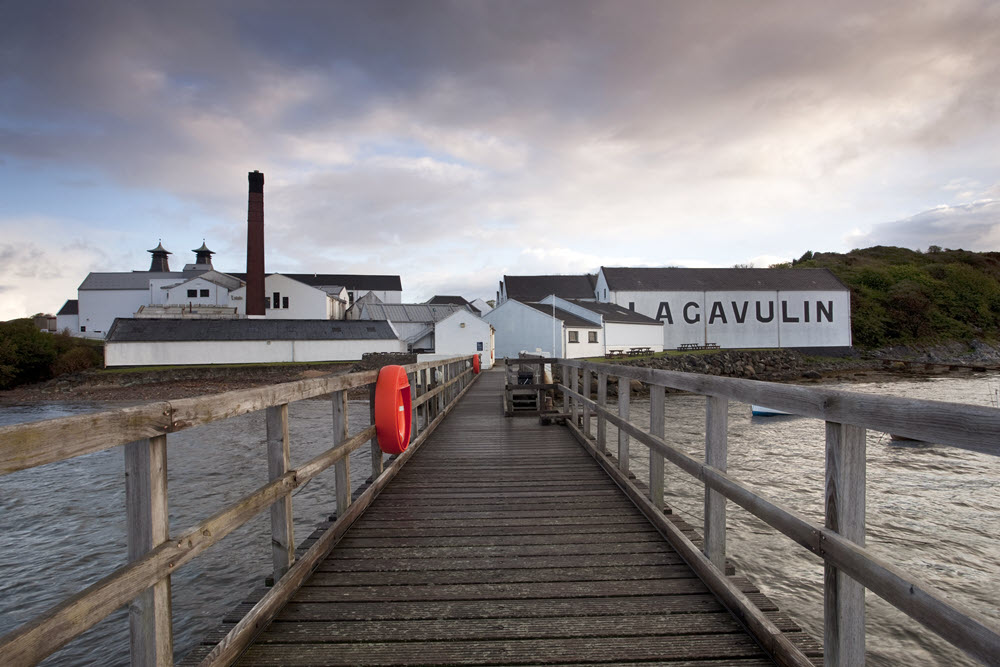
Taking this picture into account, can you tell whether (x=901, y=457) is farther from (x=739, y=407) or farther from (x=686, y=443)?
(x=739, y=407)

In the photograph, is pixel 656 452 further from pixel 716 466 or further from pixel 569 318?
pixel 569 318

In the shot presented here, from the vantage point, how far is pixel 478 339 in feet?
131

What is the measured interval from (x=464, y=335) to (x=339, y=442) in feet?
116

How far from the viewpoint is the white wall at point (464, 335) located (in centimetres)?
A: 3981

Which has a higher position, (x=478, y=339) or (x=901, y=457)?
(x=478, y=339)

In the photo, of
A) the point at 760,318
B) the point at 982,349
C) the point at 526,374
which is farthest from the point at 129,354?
the point at 982,349

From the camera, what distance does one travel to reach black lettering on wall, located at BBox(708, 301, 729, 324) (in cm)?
5684

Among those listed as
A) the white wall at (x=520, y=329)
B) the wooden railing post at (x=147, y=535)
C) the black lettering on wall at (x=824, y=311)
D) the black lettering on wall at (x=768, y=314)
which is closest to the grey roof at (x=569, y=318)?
the white wall at (x=520, y=329)

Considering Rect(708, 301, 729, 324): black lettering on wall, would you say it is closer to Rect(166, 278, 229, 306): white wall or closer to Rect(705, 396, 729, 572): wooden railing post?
Rect(166, 278, 229, 306): white wall

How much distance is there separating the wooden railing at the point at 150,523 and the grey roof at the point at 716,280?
5469cm

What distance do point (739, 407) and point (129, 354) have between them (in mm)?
41705

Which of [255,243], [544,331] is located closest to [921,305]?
[544,331]

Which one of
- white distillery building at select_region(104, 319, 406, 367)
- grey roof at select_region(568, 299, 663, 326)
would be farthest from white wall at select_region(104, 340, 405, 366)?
grey roof at select_region(568, 299, 663, 326)

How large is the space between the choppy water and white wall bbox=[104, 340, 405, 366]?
2644 cm
